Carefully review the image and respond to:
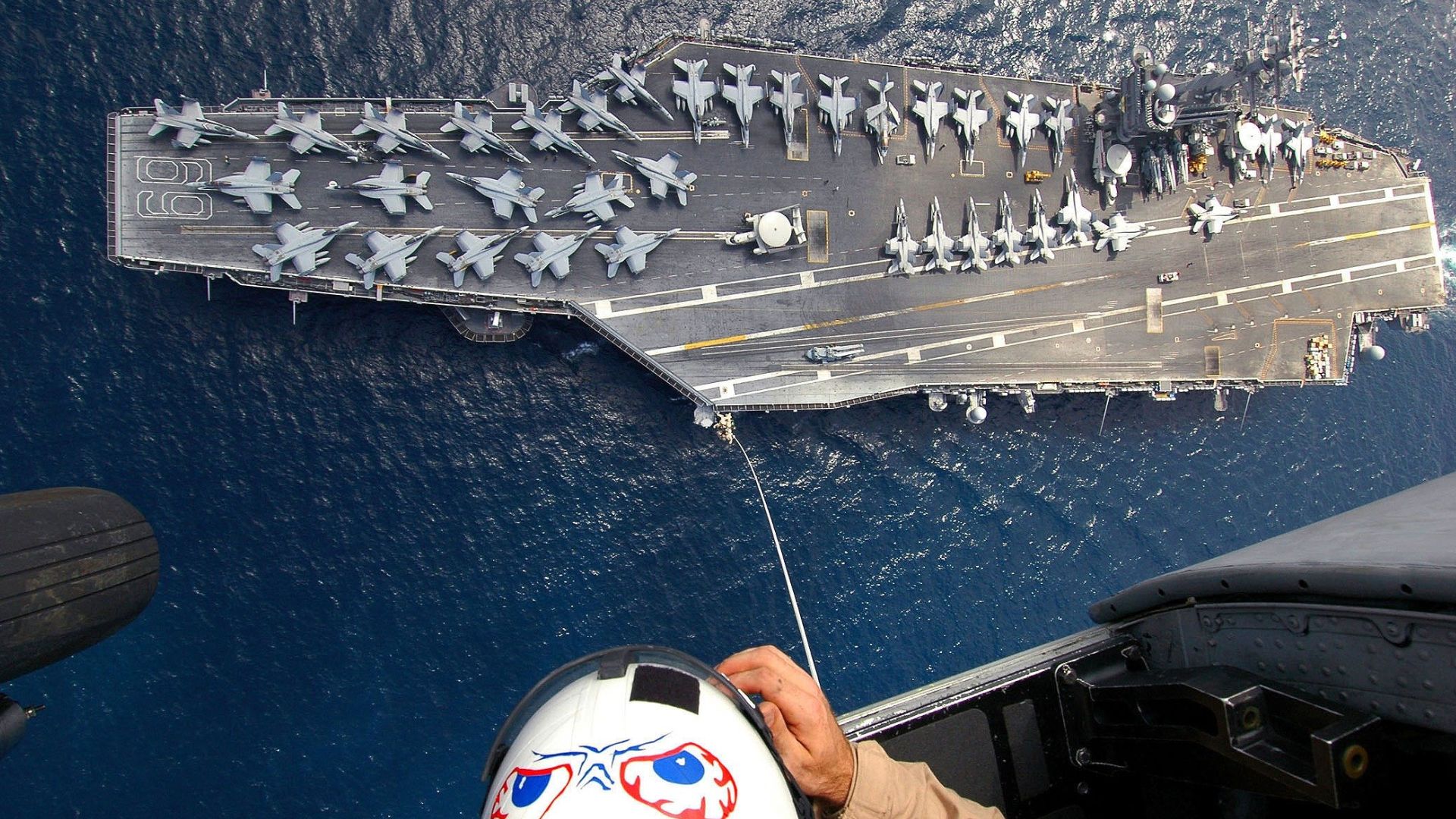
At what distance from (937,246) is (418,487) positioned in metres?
34.7

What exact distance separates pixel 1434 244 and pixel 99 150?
287 feet

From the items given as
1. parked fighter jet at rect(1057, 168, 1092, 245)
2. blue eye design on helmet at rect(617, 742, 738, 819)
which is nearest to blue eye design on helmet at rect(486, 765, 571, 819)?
blue eye design on helmet at rect(617, 742, 738, 819)

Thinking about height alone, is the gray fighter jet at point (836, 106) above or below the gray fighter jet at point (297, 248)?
above

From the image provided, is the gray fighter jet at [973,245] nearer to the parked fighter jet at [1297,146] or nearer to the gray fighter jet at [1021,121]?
the gray fighter jet at [1021,121]

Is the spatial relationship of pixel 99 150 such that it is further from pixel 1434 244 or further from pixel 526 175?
pixel 1434 244

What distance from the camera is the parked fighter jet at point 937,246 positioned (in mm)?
48125

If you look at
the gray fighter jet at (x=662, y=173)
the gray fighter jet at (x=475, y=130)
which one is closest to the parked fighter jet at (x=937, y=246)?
the gray fighter jet at (x=662, y=173)

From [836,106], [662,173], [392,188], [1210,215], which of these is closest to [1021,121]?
[836,106]

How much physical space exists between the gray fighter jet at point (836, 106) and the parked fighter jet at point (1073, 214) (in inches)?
598

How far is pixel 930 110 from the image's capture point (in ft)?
159

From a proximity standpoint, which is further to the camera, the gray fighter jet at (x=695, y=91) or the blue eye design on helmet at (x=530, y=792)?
the gray fighter jet at (x=695, y=91)

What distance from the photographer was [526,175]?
45688mm

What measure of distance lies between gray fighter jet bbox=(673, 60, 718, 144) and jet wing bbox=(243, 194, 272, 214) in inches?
933

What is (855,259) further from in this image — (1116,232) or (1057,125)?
(1116,232)
